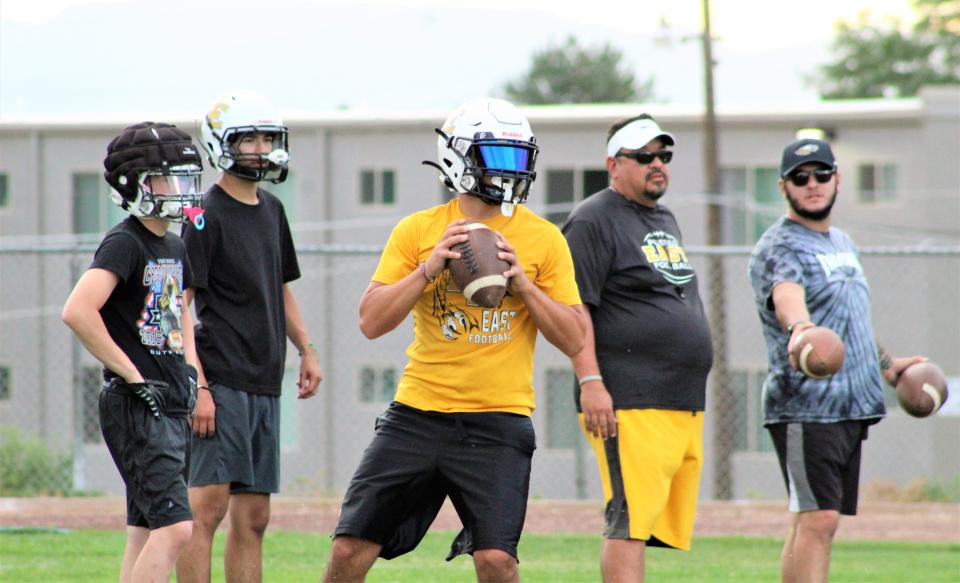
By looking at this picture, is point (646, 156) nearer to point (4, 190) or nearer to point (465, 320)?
point (465, 320)

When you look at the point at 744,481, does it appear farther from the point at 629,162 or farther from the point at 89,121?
the point at 629,162

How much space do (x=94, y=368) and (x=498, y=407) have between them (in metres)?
16.9

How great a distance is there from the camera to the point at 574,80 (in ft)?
176

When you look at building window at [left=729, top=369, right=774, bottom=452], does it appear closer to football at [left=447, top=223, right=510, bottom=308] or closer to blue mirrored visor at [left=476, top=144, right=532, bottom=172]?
blue mirrored visor at [left=476, top=144, right=532, bottom=172]

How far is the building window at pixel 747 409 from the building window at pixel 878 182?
195 inches

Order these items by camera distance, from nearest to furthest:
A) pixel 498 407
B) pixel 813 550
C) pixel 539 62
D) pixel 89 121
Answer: pixel 498 407 → pixel 813 550 → pixel 89 121 → pixel 539 62

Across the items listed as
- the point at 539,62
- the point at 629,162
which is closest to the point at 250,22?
the point at 539,62

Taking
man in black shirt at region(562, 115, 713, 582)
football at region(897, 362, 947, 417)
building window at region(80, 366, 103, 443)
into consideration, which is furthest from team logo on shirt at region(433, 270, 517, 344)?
building window at region(80, 366, 103, 443)

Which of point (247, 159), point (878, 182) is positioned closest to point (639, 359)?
point (247, 159)

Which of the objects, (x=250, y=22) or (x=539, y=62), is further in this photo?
(x=250, y=22)

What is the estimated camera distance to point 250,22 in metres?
122

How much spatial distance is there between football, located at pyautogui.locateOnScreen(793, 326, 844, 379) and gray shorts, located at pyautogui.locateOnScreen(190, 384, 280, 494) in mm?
2296

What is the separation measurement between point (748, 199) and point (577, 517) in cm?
1639

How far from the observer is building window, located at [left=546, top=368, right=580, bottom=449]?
22781mm
